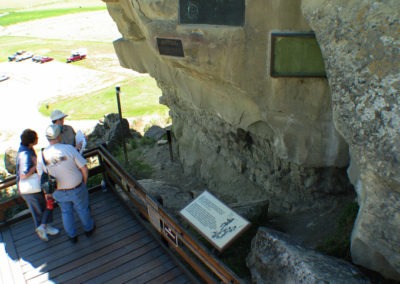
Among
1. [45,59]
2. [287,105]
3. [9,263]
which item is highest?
[287,105]

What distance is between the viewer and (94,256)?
4992mm

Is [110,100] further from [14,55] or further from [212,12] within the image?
[14,55]

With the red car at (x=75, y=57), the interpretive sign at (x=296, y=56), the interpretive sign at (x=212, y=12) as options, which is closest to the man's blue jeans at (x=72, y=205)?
the interpretive sign at (x=212, y=12)

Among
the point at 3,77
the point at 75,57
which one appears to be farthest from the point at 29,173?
the point at 75,57

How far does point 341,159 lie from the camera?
15.7 ft

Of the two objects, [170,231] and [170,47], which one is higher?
[170,47]

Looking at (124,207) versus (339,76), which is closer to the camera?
(339,76)

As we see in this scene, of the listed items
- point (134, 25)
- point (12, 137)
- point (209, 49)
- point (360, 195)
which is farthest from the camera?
point (12, 137)

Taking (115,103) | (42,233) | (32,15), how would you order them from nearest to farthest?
(42,233) < (115,103) < (32,15)

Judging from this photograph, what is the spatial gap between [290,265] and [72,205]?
9.69 feet

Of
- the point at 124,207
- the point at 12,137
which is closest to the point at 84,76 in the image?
the point at 12,137

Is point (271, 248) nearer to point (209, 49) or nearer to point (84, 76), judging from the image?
point (209, 49)

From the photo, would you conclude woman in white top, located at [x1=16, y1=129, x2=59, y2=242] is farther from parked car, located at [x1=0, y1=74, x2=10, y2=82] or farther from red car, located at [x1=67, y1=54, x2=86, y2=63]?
red car, located at [x1=67, y1=54, x2=86, y2=63]

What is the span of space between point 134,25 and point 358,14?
6108 millimetres
